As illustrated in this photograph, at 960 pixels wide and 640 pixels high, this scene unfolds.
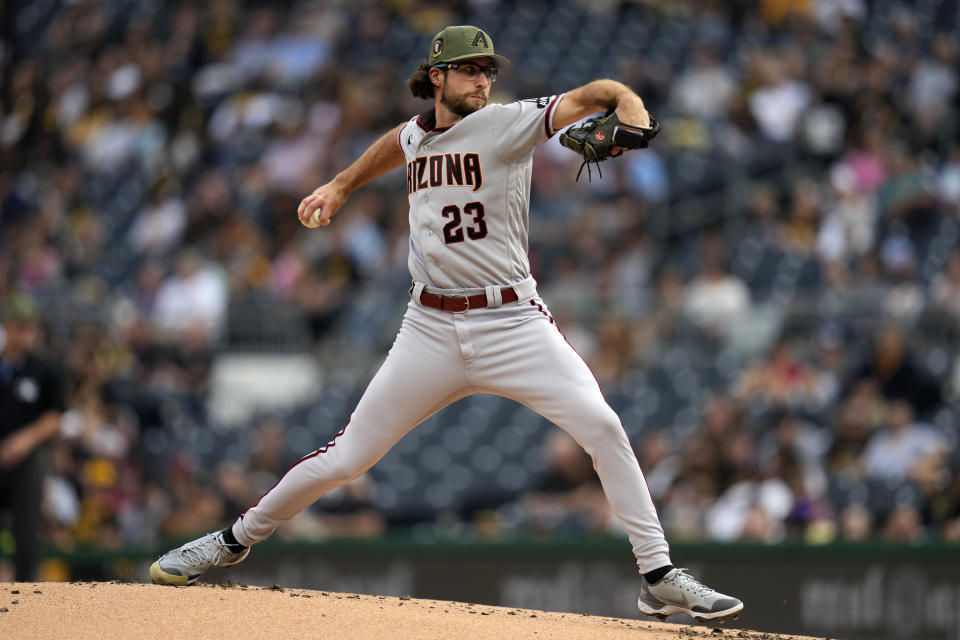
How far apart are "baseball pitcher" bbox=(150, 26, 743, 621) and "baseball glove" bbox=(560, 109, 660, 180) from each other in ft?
0.40

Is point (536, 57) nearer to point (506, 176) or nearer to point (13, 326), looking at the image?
point (13, 326)

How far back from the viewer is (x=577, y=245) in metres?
10.8

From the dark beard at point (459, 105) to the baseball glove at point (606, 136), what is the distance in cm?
44

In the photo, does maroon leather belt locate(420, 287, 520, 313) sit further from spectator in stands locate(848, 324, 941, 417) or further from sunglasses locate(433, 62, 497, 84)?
spectator in stands locate(848, 324, 941, 417)

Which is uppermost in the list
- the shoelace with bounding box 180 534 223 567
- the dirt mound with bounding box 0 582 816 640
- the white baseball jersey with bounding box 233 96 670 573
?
the white baseball jersey with bounding box 233 96 670 573

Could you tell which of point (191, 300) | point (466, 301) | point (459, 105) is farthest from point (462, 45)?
point (191, 300)

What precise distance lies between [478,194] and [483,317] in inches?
16.5

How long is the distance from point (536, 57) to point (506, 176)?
943 centimetres

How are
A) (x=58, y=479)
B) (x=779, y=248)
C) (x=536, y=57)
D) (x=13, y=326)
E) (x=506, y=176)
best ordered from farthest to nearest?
(x=536, y=57) < (x=779, y=248) < (x=58, y=479) < (x=13, y=326) < (x=506, y=176)

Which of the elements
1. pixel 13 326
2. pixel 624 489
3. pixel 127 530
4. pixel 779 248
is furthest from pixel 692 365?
pixel 624 489

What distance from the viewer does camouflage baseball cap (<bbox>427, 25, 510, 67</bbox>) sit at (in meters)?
4.43

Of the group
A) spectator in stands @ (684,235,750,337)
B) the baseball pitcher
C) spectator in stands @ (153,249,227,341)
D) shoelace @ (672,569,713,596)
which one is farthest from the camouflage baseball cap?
spectator in stands @ (153,249,227,341)

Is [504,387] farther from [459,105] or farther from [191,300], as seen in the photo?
[191,300]

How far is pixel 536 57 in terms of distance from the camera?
13586 mm
